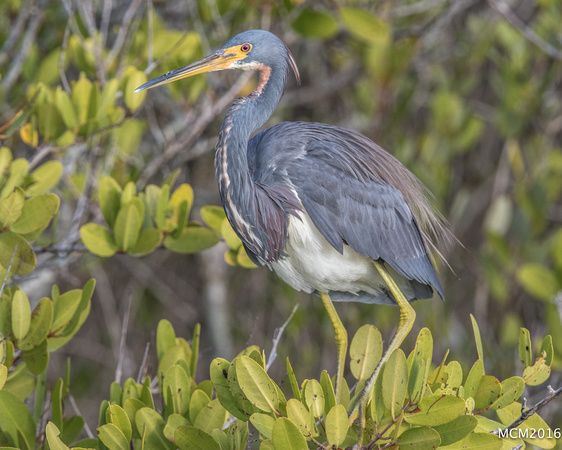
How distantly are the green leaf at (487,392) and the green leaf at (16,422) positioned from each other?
4.58 feet

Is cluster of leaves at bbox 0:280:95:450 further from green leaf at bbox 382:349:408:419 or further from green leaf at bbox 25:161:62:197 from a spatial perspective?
green leaf at bbox 382:349:408:419

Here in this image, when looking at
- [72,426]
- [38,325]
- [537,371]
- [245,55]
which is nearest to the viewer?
[537,371]

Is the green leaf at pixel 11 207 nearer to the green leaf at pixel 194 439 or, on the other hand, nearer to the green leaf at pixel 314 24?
the green leaf at pixel 194 439

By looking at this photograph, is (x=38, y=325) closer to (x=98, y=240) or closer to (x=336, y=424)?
(x=98, y=240)

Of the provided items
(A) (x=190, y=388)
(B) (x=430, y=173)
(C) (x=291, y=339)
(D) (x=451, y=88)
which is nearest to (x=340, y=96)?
(D) (x=451, y=88)

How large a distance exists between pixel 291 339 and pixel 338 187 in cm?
290

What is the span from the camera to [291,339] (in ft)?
Result: 18.2

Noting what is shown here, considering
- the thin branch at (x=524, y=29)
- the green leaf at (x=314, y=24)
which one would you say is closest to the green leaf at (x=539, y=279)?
the thin branch at (x=524, y=29)

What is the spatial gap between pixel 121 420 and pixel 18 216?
2.65 ft

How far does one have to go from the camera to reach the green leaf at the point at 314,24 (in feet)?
12.7

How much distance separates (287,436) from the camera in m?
1.83

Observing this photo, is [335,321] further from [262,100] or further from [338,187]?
[262,100]

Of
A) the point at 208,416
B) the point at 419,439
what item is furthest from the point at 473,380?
the point at 208,416

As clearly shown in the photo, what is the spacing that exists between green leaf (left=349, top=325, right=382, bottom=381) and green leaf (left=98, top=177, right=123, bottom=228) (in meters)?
1.04
